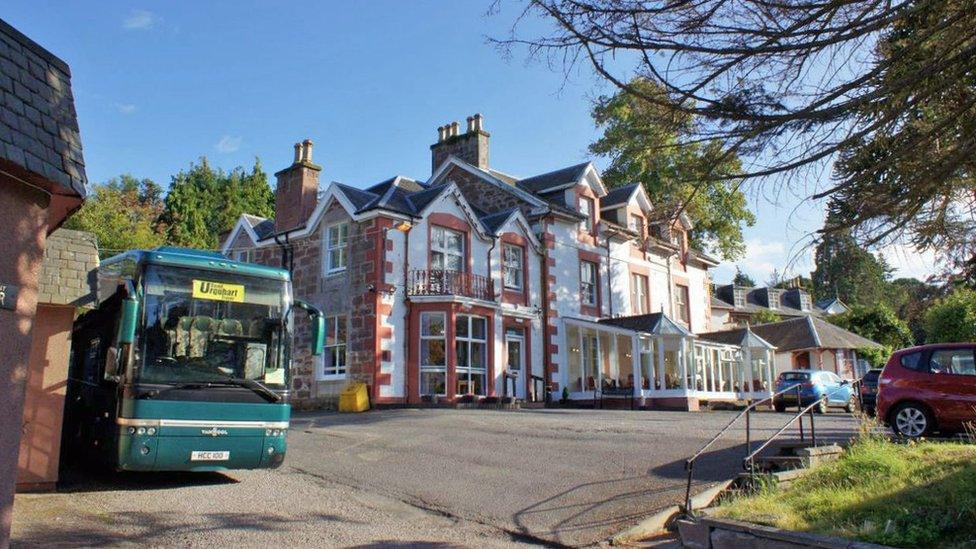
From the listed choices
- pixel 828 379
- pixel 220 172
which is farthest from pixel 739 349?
pixel 220 172

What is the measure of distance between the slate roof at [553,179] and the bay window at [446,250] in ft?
21.5

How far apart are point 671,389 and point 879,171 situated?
73.1 ft

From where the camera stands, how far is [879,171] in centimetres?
683

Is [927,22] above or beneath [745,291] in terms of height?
beneath

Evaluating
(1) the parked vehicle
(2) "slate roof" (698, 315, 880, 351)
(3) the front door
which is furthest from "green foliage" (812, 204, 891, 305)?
(2) "slate roof" (698, 315, 880, 351)

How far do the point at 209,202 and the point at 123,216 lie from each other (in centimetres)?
901

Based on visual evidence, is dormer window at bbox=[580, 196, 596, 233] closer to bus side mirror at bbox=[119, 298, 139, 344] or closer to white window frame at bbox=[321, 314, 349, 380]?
white window frame at bbox=[321, 314, 349, 380]

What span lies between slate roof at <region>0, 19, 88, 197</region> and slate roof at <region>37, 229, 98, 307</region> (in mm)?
3229

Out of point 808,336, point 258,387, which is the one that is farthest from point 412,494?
point 808,336

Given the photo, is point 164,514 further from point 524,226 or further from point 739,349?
point 739,349

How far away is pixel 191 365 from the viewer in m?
10.1

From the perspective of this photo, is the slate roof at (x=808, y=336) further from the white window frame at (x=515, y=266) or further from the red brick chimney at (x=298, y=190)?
the red brick chimney at (x=298, y=190)

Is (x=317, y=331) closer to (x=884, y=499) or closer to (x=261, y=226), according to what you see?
(x=884, y=499)

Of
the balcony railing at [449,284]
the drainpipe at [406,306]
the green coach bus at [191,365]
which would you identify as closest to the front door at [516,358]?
the balcony railing at [449,284]
